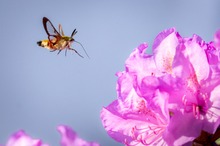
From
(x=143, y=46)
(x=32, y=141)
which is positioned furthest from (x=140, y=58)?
(x=32, y=141)

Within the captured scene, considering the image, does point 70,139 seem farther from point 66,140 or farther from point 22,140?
point 22,140

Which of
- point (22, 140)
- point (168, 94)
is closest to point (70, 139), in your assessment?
point (22, 140)

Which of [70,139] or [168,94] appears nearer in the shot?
[70,139]

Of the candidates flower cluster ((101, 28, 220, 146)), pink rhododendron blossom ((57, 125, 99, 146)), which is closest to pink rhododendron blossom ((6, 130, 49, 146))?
pink rhododendron blossom ((57, 125, 99, 146))

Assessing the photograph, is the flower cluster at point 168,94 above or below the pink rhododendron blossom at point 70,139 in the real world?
above

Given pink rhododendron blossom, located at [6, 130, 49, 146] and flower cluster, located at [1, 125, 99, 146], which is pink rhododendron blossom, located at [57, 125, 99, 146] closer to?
Result: flower cluster, located at [1, 125, 99, 146]

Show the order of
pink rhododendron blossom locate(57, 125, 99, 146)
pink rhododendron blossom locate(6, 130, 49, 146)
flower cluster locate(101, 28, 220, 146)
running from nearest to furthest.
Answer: pink rhododendron blossom locate(57, 125, 99, 146) → pink rhododendron blossom locate(6, 130, 49, 146) → flower cluster locate(101, 28, 220, 146)

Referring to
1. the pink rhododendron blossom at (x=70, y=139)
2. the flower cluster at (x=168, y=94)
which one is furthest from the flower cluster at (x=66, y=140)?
the flower cluster at (x=168, y=94)

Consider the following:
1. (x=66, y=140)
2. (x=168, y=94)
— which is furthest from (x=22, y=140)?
(x=168, y=94)

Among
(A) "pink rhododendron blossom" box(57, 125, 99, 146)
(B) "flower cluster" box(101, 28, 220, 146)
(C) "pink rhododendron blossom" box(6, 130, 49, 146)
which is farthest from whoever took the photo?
(B) "flower cluster" box(101, 28, 220, 146)

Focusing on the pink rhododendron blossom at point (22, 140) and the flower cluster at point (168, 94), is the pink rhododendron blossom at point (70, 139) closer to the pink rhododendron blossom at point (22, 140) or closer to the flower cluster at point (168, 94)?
the pink rhododendron blossom at point (22, 140)
